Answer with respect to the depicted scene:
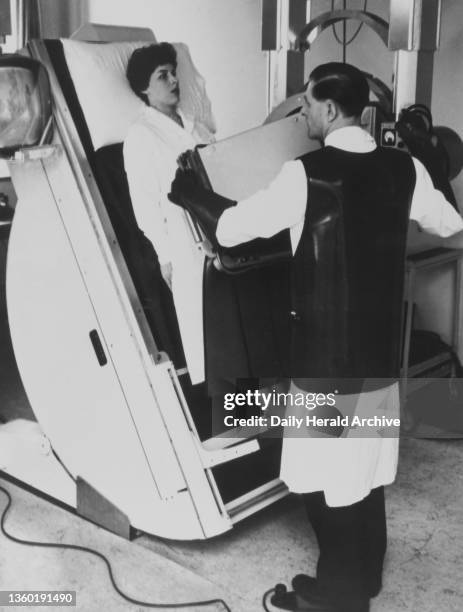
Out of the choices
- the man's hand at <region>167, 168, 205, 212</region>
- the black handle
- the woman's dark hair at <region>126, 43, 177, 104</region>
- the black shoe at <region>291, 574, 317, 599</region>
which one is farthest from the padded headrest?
the black shoe at <region>291, 574, 317, 599</region>

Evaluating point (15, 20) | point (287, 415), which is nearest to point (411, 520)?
point (287, 415)

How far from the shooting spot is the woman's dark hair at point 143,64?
2.36m

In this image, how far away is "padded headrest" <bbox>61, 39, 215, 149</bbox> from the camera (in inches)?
→ 89.0

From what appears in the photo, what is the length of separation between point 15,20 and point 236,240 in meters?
3.13

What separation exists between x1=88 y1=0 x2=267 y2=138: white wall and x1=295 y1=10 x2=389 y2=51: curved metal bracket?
85 cm

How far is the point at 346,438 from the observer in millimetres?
1967

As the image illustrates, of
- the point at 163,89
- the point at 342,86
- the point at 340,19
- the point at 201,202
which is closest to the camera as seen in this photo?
the point at 342,86

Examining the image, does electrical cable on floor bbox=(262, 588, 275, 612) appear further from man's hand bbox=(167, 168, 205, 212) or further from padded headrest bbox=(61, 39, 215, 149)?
padded headrest bbox=(61, 39, 215, 149)

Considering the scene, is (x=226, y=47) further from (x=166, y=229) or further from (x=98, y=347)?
(x=98, y=347)

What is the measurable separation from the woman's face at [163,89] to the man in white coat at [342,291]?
443 mm

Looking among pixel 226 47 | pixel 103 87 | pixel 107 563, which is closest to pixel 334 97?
pixel 103 87

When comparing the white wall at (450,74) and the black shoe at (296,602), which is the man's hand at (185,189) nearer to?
the black shoe at (296,602)

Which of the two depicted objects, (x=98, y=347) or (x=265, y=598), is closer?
(x=265, y=598)

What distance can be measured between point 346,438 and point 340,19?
1620 millimetres
